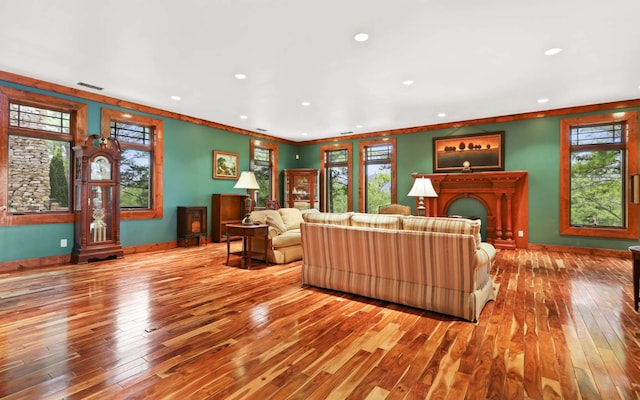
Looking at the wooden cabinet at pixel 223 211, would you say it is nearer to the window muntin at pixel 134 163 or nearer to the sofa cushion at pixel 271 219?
the window muntin at pixel 134 163

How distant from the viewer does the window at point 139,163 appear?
5.81 m

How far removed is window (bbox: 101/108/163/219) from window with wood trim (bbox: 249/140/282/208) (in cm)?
264

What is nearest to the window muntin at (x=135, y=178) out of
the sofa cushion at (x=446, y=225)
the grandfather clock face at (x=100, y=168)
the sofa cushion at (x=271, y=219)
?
the grandfather clock face at (x=100, y=168)

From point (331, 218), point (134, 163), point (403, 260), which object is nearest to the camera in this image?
point (403, 260)

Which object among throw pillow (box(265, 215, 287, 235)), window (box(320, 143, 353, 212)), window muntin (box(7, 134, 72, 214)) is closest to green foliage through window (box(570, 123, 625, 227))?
window (box(320, 143, 353, 212))

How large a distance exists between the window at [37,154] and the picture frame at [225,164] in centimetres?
260

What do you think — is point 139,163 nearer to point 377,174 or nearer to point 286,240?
point 286,240

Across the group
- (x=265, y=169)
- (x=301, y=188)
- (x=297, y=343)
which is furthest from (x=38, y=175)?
(x=301, y=188)

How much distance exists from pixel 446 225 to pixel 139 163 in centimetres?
567

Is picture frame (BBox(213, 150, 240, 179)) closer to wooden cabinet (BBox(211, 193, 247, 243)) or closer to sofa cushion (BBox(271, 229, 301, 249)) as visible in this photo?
wooden cabinet (BBox(211, 193, 247, 243))

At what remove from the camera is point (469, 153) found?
6984 mm

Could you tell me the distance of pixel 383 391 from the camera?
177cm

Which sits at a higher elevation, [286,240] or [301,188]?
[301,188]

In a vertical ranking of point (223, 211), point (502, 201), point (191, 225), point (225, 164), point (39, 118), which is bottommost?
point (191, 225)
